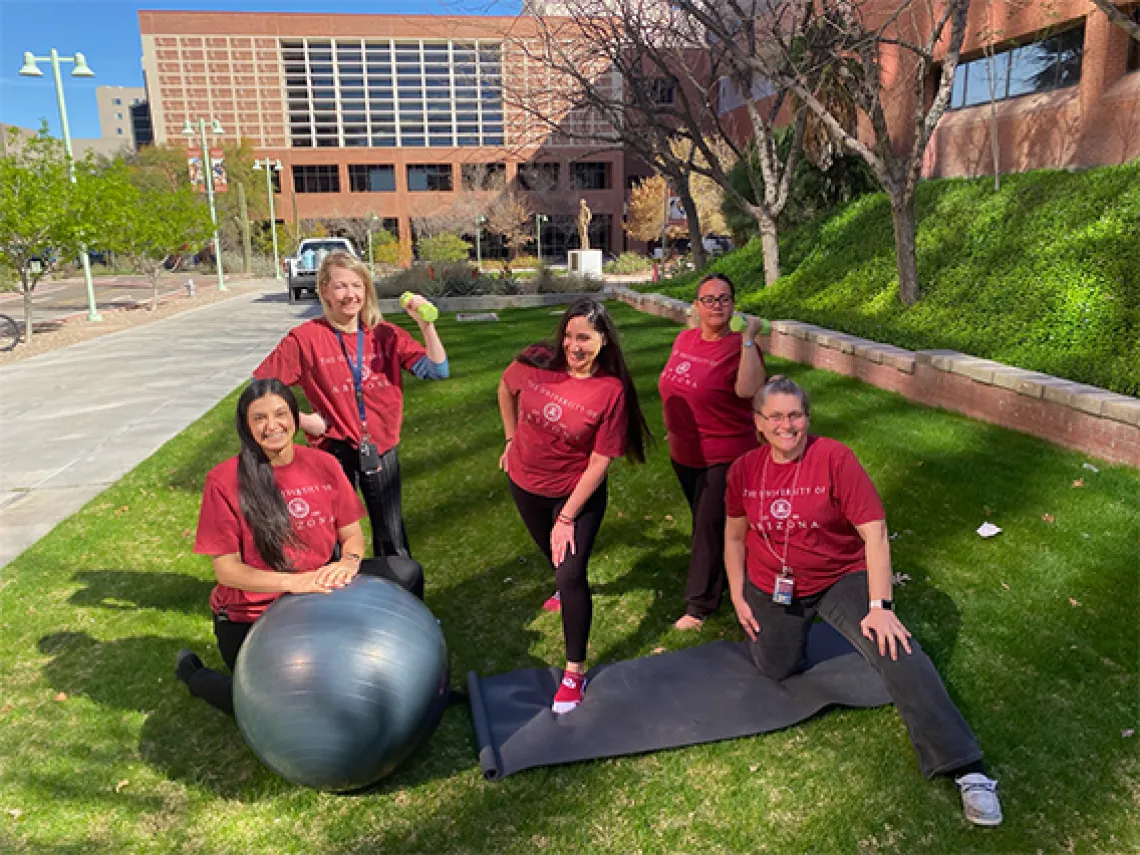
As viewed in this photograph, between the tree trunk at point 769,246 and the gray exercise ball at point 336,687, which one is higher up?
the tree trunk at point 769,246

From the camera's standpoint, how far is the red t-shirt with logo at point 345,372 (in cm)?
445

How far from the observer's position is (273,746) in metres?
3.20

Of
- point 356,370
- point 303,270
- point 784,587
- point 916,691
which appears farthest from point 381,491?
point 303,270

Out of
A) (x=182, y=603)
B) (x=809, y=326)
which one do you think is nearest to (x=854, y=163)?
(x=809, y=326)

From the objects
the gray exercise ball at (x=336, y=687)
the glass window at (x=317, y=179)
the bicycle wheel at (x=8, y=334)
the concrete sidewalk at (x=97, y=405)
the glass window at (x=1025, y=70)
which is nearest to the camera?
the gray exercise ball at (x=336, y=687)

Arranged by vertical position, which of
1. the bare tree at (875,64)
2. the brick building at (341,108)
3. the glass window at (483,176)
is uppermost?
the brick building at (341,108)

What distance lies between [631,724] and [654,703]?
0.22 m

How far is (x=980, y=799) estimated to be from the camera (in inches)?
125

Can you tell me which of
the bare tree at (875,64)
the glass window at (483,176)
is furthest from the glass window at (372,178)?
the bare tree at (875,64)

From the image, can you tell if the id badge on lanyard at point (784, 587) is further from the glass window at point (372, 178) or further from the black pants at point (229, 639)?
the glass window at point (372, 178)

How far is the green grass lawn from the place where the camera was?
3.28 metres

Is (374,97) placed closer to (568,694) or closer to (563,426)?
(563,426)

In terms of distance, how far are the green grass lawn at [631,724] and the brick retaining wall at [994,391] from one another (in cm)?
23

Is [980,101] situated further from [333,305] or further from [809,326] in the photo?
[333,305]
